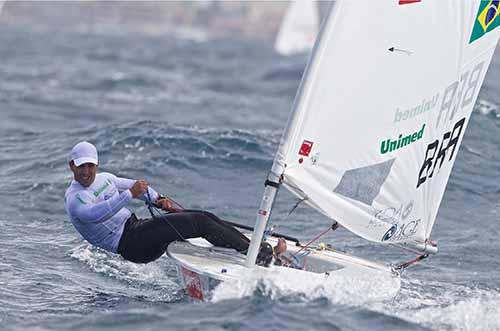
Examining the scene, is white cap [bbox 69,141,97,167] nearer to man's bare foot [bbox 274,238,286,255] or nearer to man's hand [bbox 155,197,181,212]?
man's hand [bbox 155,197,181,212]

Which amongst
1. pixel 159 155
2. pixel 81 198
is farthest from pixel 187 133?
pixel 81 198

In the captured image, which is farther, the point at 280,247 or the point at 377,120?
the point at 280,247

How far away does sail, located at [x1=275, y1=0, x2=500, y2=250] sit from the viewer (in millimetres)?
5836

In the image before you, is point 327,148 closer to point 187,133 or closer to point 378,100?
point 378,100

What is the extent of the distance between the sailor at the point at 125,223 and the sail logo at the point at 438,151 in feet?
3.21

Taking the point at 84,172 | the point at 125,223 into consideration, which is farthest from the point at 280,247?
the point at 84,172

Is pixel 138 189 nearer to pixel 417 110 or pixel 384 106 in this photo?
pixel 384 106

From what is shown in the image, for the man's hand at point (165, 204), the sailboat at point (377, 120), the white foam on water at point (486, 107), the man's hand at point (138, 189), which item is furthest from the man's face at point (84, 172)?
the white foam on water at point (486, 107)

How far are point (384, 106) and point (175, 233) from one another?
152 centimetres

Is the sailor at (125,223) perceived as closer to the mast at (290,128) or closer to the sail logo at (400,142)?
the mast at (290,128)

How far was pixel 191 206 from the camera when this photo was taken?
366 inches

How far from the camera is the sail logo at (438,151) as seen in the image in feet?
20.8

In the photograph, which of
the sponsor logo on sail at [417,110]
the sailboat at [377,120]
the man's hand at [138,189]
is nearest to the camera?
the sailboat at [377,120]

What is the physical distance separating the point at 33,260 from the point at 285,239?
1.83m
